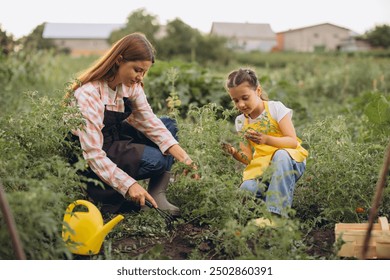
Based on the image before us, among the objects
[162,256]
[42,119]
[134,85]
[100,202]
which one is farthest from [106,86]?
[162,256]

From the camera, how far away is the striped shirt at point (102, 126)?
2.86 meters

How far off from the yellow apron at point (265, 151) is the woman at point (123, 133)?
382mm

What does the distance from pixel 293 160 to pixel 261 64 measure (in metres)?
13.4

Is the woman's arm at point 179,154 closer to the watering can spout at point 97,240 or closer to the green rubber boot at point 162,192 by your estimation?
the green rubber boot at point 162,192

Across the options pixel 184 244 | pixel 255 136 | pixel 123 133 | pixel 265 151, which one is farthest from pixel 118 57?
pixel 184 244

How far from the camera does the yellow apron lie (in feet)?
9.96

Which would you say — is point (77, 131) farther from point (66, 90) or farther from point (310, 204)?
point (310, 204)

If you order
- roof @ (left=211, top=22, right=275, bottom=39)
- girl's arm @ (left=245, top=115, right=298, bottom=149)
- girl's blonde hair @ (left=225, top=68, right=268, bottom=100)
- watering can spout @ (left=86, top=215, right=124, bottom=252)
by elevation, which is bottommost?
watering can spout @ (left=86, top=215, right=124, bottom=252)

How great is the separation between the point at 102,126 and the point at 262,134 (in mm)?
884

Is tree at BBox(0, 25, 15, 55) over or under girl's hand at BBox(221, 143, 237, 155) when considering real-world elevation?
over

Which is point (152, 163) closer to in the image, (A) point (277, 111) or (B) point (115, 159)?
(B) point (115, 159)

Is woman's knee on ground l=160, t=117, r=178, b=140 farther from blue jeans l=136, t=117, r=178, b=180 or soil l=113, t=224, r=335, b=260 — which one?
soil l=113, t=224, r=335, b=260

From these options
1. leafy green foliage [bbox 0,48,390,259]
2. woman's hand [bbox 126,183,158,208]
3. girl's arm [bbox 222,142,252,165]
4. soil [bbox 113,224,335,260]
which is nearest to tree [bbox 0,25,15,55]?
leafy green foliage [bbox 0,48,390,259]

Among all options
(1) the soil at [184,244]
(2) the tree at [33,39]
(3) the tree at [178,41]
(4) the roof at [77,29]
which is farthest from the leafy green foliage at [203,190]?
(3) the tree at [178,41]
